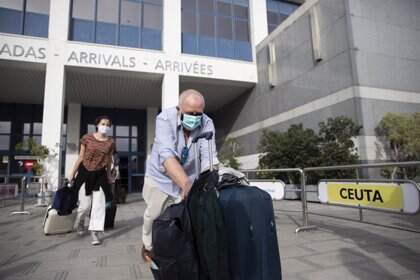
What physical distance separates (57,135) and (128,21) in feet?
22.8

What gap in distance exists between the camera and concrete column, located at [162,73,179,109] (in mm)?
14125

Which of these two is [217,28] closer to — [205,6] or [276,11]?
[205,6]

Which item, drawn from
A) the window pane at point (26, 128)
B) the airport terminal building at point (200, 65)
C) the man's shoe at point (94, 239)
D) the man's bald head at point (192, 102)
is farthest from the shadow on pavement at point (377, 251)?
the window pane at point (26, 128)

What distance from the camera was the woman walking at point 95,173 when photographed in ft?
12.1

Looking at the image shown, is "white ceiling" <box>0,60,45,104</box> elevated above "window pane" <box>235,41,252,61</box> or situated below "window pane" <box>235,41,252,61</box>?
below

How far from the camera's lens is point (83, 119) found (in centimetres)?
1927

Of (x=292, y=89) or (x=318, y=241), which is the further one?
(x=292, y=89)

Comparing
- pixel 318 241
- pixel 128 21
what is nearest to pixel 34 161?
pixel 128 21

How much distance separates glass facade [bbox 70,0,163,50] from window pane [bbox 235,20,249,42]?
451 cm

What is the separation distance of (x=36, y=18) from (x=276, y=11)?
45.0 ft

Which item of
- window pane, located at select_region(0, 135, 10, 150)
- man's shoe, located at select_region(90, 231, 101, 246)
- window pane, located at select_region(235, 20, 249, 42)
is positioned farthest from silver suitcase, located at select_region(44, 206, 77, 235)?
window pane, located at select_region(0, 135, 10, 150)

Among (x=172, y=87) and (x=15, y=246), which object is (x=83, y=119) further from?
(x=15, y=246)

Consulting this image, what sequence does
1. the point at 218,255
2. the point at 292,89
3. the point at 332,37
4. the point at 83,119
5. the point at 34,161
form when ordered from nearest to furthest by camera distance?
the point at 218,255
the point at 332,37
the point at 34,161
the point at 292,89
the point at 83,119

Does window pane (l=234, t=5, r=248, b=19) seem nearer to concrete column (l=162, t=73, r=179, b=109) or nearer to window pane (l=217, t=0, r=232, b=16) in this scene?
window pane (l=217, t=0, r=232, b=16)
